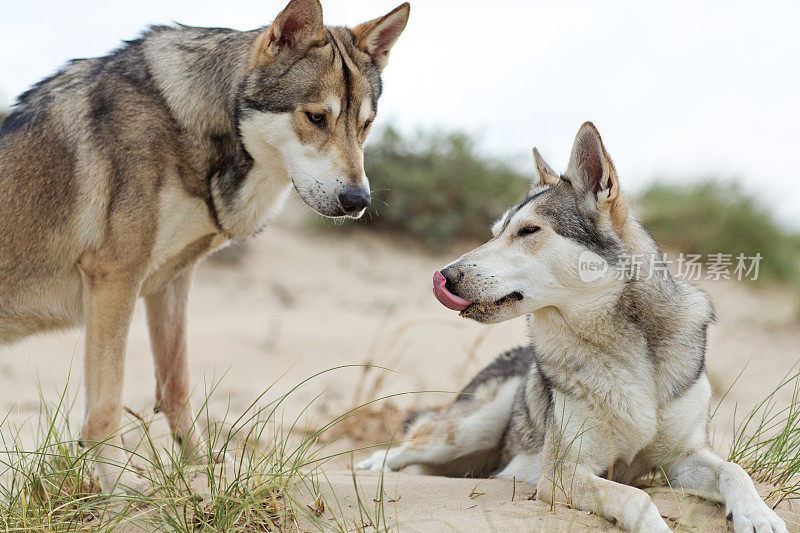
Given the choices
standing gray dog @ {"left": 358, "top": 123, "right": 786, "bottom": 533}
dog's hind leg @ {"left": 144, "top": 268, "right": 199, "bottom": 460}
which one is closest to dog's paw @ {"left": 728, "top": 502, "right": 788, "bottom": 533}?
standing gray dog @ {"left": 358, "top": 123, "right": 786, "bottom": 533}

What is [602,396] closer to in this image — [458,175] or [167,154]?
[167,154]

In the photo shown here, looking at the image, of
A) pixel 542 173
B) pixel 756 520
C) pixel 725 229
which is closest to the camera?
pixel 756 520

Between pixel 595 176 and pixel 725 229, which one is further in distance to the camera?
pixel 725 229

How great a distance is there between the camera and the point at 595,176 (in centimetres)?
344

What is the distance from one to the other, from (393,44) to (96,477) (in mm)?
2626

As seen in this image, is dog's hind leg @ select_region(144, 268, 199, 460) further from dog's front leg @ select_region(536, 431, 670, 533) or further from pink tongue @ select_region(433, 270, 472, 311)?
dog's front leg @ select_region(536, 431, 670, 533)

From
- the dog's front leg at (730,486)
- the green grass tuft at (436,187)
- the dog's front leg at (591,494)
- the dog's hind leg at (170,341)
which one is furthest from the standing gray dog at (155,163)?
the green grass tuft at (436,187)

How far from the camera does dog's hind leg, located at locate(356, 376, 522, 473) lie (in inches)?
173

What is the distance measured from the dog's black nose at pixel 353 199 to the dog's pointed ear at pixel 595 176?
3.18ft

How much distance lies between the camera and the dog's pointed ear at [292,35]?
3.62 meters

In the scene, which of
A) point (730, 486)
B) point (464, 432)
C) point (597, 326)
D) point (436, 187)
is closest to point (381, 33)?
point (597, 326)

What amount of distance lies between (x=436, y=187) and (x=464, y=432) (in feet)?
21.5

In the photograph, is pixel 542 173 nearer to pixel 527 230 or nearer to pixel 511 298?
pixel 527 230

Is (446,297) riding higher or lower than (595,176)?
lower
